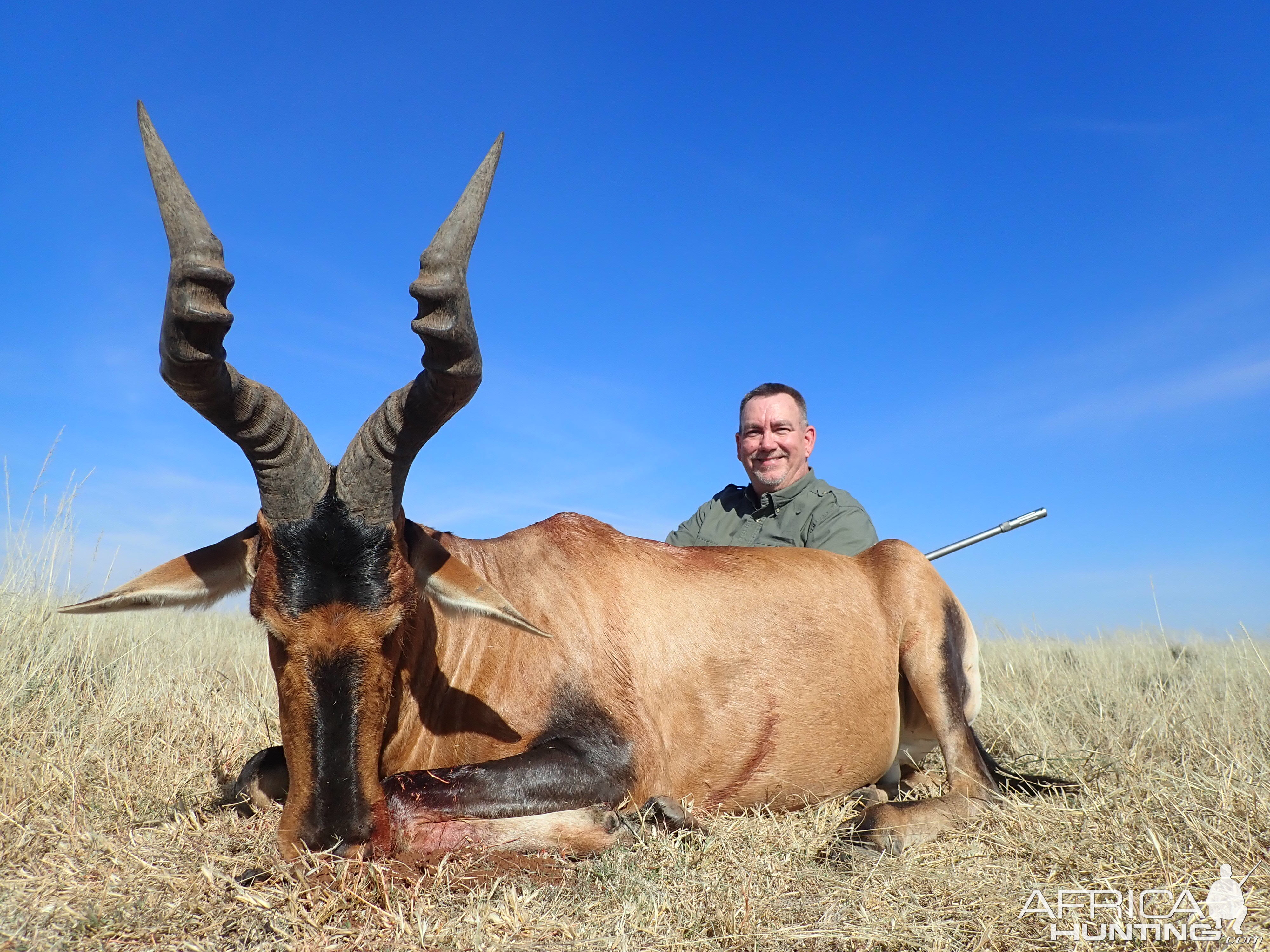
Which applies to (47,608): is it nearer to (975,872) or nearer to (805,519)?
(805,519)

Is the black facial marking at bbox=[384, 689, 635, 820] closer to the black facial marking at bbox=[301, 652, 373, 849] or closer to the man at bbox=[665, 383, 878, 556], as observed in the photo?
the black facial marking at bbox=[301, 652, 373, 849]

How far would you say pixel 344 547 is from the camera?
3.67m

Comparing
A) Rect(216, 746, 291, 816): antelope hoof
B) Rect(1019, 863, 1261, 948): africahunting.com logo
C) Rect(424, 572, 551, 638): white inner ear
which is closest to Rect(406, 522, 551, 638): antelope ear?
Rect(424, 572, 551, 638): white inner ear

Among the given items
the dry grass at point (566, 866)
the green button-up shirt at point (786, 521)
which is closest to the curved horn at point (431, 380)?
the dry grass at point (566, 866)

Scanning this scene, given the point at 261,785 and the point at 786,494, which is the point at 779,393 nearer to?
the point at 786,494

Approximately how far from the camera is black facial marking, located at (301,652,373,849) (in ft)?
11.6

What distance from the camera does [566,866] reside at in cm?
373

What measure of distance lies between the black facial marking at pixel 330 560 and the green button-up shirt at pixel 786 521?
13.2 ft

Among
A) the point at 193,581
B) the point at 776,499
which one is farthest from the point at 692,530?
the point at 193,581

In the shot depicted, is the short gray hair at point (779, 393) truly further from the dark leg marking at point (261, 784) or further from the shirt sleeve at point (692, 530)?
the dark leg marking at point (261, 784)

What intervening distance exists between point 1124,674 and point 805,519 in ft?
16.5

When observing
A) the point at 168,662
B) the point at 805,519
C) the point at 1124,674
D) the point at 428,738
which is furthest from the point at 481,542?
the point at 1124,674

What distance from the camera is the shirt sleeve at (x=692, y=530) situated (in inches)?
352

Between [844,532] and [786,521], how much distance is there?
72 cm
